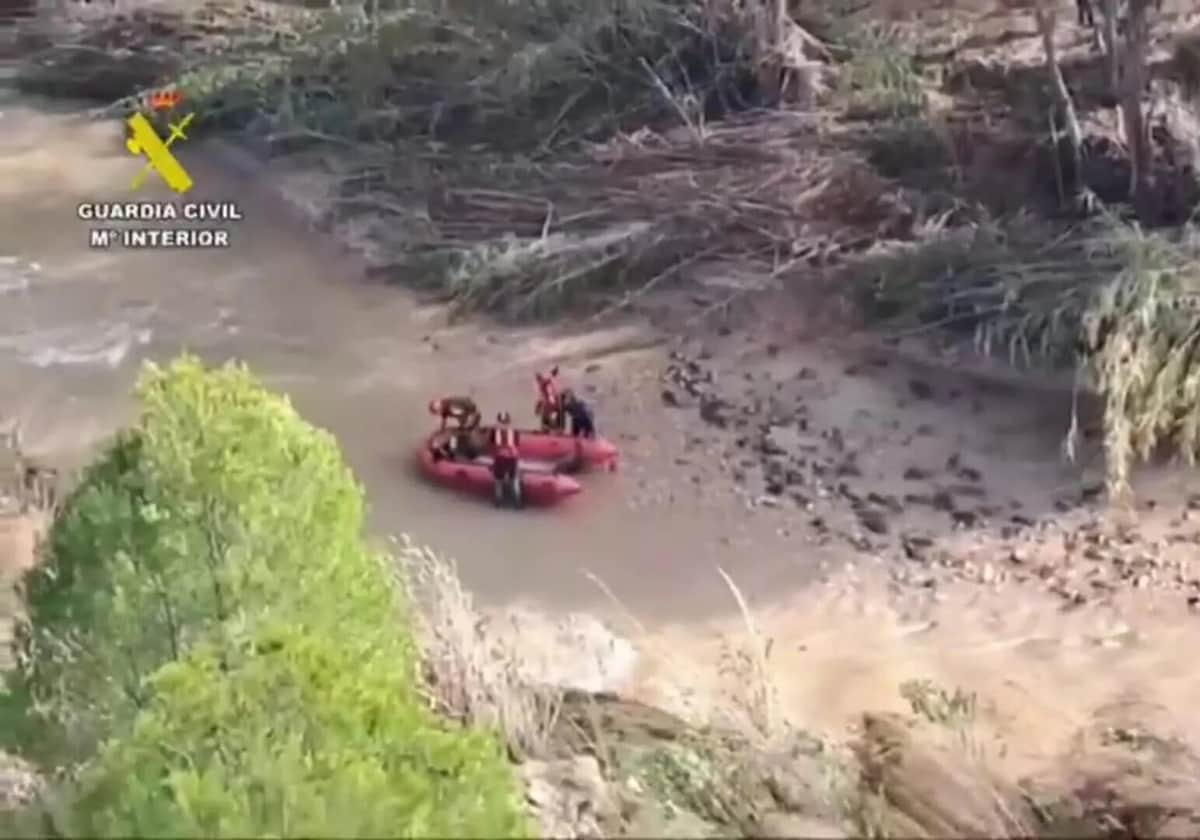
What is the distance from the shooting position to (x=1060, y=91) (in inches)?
108

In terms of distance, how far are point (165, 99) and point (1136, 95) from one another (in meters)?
1.50

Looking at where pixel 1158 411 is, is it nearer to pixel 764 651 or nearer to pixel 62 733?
pixel 764 651

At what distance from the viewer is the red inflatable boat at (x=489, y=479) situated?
2.22 metres

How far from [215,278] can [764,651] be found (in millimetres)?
1079

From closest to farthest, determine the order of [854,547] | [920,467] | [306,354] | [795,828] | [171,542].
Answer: [795,828] < [171,542] < [854,547] < [920,467] < [306,354]

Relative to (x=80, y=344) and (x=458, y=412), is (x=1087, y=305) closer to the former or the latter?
(x=458, y=412)

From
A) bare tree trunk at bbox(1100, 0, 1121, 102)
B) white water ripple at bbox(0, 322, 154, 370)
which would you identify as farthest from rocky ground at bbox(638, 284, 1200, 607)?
white water ripple at bbox(0, 322, 154, 370)

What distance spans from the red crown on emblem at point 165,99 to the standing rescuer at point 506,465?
3.38 ft

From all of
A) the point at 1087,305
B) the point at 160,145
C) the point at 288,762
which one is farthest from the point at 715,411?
the point at 288,762

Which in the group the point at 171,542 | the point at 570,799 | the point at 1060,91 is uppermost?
the point at 1060,91

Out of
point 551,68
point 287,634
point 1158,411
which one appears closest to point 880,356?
point 1158,411

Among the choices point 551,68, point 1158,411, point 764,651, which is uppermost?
point 551,68

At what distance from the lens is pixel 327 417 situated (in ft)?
7.75

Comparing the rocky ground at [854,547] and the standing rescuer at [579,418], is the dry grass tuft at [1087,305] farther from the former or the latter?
the standing rescuer at [579,418]
